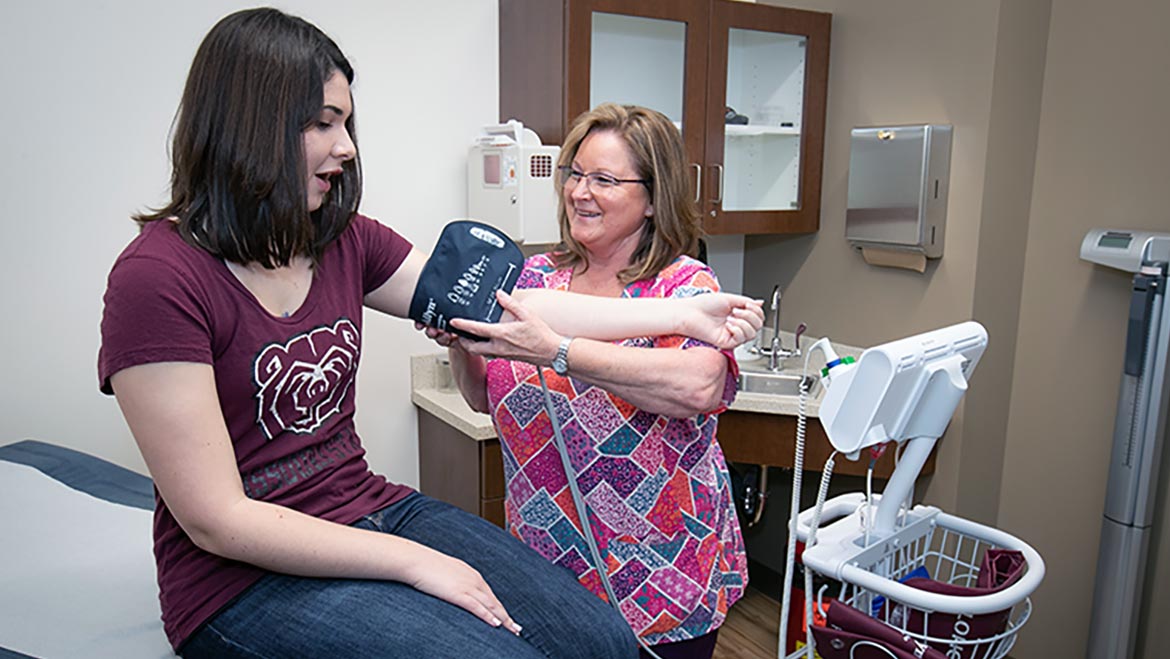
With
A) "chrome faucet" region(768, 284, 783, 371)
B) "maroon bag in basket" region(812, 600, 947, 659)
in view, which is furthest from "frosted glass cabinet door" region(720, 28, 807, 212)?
"maroon bag in basket" region(812, 600, 947, 659)

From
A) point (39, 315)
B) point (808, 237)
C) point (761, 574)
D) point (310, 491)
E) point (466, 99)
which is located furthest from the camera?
point (761, 574)

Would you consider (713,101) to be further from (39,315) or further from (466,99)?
(39,315)

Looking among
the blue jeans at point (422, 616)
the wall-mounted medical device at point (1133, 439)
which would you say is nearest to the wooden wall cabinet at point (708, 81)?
the wall-mounted medical device at point (1133, 439)

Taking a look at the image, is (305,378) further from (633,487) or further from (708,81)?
(708,81)

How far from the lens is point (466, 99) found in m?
2.66

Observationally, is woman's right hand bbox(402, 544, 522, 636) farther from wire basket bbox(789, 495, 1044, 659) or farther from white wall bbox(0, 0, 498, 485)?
white wall bbox(0, 0, 498, 485)

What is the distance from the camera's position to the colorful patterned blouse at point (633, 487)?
145cm

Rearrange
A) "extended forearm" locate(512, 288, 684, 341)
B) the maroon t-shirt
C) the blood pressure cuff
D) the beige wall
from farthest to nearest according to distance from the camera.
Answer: the beige wall
"extended forearm" locate(512, 288, 684, 341)
the blood pressure cuff
the maroon t-shirt

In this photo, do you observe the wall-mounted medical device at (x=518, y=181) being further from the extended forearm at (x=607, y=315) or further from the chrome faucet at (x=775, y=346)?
the extended forearm at (x=607, y=315)

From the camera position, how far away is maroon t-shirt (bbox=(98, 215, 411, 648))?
96 cm

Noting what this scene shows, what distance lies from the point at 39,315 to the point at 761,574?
2.44m

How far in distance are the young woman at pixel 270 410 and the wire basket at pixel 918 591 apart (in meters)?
0.33

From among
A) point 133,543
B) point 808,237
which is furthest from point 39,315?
point 808,237

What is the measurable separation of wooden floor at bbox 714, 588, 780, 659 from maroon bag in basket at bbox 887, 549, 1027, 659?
1.57 meters
